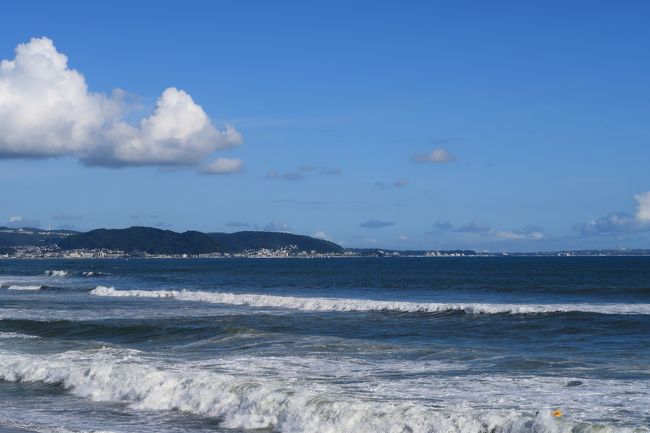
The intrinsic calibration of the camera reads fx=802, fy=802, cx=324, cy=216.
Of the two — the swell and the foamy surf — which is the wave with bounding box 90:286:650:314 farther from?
the foamy surf

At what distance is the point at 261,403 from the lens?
54.6ft

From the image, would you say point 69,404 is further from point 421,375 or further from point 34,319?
point 34,319

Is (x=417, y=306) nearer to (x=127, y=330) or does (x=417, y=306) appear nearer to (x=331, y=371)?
(x=127, y=330)

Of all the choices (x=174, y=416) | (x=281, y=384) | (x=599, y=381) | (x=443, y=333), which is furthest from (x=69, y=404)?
(x=443, y=333)

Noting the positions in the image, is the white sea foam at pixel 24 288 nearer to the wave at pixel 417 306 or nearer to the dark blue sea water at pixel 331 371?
the wave at pixel 417 306

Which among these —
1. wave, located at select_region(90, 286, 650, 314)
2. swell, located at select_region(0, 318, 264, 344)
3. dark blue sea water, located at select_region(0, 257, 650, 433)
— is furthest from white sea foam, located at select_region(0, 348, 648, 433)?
wave, located at select_region(90, 286, 650, 314)

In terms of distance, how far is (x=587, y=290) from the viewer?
61.7 metres

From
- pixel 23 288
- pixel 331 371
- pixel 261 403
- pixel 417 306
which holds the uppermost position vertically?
pixel 417 306

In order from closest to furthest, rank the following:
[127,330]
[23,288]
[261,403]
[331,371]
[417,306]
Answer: [261,403] < [331,371] < [127,330] < [417,306] < [23,288]

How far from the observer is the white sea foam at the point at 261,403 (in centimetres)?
1458

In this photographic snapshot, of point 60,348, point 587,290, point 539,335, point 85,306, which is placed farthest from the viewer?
point 587,290

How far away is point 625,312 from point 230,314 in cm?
2003

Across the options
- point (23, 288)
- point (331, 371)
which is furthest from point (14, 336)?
point (23, 288)

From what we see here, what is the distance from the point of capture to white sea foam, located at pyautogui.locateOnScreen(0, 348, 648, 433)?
574 inches
